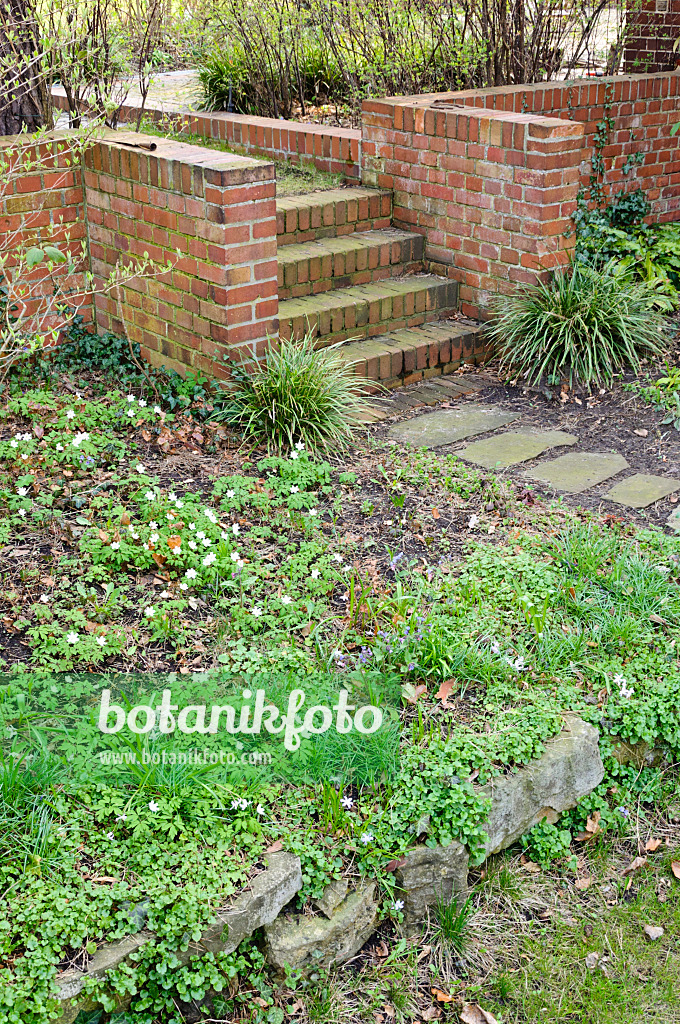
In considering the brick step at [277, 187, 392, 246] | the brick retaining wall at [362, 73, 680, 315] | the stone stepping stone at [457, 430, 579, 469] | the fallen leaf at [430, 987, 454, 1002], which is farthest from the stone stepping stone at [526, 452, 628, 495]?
the fallen leaf at [430, 987, 454, 1002]

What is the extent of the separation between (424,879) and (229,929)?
58cm

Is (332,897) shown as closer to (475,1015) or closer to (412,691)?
(475,1015)

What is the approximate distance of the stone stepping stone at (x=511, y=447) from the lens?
4562 mm

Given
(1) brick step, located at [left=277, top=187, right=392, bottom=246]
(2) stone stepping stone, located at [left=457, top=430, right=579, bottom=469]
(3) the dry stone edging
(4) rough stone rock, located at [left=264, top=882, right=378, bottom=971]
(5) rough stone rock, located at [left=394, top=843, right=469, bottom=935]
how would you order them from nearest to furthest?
(3) the dry stone edging, (4) rough stone rock, located at [left=264, top=882, right=378, bottom=971], (5) rough stone rock, located at [left=394, top=843, right=469, bottom=935], (2) stone stepping stone, located at [left=457, top=430, right=579, bottom=469], (1) brick step, located at [left=277, top=187, right=392, bottom=246]

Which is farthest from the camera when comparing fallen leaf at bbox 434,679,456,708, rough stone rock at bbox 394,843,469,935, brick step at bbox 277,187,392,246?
brick step at bbox 277,187,392,246

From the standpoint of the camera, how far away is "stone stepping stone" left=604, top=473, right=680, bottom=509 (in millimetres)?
4230

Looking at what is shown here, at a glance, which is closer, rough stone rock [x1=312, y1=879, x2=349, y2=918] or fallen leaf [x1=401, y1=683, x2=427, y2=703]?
rough stone rock [x1=312, y1=879, x2=349, y2=918]

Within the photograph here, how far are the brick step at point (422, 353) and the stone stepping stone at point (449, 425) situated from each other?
0.21m

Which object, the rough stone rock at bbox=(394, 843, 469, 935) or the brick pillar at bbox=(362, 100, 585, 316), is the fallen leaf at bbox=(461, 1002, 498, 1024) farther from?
→ the brick pillar at bbox=(362, 100, 585, 316)

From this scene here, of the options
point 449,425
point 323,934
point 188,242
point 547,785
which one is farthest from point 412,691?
point 188,242

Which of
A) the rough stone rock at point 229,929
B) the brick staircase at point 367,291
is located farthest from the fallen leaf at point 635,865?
the brick staircase at point 367,291

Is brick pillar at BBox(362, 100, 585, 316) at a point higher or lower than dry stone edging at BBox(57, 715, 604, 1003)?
higher

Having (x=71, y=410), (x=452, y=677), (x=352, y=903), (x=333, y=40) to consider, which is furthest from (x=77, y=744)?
(x=333, y=40)

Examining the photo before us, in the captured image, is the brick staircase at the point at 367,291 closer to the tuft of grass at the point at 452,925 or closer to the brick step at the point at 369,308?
the brick step at the point at 369,308
